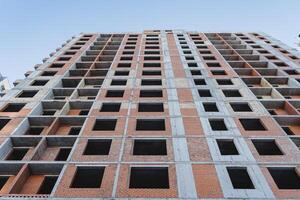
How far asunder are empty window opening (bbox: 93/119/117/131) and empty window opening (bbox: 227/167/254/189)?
27.9 ft

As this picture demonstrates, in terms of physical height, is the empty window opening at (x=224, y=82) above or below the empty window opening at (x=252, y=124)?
above

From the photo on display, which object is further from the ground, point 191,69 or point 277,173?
point 191,69

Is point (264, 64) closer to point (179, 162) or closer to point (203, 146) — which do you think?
point (203, 146)

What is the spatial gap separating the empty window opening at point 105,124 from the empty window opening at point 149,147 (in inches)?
116

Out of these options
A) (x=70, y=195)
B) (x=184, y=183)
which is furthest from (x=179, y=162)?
(x=70, y=195)

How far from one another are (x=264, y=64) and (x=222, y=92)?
31.0 feet

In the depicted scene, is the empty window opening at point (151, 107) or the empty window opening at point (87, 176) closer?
the empty window opening at point (87, 176)

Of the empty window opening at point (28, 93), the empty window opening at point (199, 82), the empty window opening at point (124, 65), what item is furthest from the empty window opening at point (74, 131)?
the empty window opening at point (199, 82)

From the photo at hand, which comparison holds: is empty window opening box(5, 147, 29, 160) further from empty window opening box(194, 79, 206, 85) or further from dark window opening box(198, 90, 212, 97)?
empty window opening box(194, 79, 206, 85)

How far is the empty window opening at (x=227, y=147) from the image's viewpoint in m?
17.7

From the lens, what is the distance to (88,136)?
18.4 meters

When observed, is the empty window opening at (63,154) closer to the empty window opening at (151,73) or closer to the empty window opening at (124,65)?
the empty window opening at (151,73)

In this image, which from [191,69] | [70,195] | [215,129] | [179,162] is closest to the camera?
[70,195]

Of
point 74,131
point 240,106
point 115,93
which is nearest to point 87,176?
point 74,131
